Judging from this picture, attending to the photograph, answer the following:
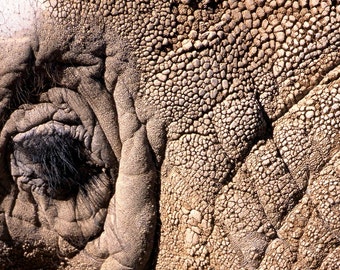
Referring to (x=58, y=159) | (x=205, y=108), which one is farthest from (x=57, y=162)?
(x=205, y=108)

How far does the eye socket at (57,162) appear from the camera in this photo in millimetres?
1843

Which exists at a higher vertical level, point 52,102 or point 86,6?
point 86,6

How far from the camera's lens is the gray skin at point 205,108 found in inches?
68.6

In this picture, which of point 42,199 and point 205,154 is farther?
point 42,199

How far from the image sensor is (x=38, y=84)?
1.83 metres

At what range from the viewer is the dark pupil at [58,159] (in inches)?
72.5

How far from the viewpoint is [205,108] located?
177 cm

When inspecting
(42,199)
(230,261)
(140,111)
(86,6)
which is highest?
(86,6)

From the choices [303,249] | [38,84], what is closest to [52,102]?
[38,84]

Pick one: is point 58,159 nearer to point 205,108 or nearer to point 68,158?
point 68,158

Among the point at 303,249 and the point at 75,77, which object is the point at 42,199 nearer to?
the point at 75,77

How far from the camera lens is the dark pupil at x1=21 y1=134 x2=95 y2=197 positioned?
184 cm

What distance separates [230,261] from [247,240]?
69 mm

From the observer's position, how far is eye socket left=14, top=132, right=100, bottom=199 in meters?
1.84
